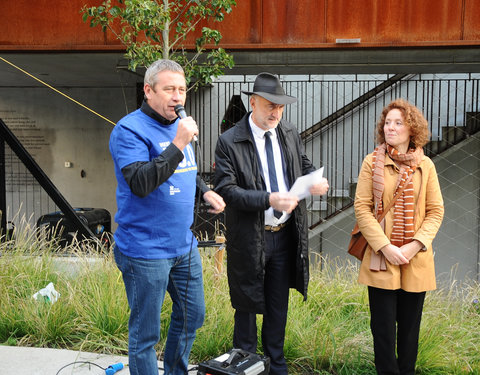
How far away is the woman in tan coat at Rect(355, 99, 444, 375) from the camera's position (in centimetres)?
295

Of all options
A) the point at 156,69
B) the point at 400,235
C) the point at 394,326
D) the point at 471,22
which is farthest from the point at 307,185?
the point at 471,22

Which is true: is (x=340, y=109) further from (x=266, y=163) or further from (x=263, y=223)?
(x=263, y=223)

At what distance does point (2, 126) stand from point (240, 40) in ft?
11.8

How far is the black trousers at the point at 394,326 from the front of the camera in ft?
9.85

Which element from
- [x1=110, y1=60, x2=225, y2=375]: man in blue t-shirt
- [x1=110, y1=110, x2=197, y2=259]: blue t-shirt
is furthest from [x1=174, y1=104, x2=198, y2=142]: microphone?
[x1=110, y1=110, x2=197, y2=259]: blue t-shirt

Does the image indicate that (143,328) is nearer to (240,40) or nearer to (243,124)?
(243,124)

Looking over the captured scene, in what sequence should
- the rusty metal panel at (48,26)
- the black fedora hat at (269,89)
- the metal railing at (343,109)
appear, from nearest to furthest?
the black fedora hat at (269,89) < the rusty metal panel at (48,26) < the metal railing at (343,109)

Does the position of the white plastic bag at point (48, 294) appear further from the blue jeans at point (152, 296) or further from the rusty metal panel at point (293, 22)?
the rusty metal panel at point (293, 22)

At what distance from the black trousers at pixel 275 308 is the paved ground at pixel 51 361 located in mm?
683

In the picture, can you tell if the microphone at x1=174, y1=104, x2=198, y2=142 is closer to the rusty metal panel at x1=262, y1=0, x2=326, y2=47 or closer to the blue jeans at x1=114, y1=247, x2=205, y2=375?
the blue jeans at x1=114, y1=247, x2=205, y2=375

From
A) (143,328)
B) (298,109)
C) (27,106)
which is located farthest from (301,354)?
(27,106)

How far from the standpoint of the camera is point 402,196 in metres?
3.00

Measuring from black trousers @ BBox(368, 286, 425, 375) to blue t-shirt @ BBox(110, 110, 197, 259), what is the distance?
1395 millimetres

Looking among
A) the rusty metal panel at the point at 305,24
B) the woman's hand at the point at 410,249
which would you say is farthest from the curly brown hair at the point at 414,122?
the rusty metal panel at the point at 305,24
